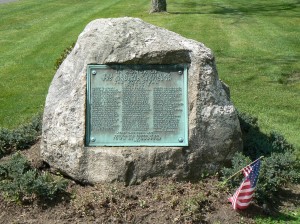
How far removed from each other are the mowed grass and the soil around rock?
109 inches

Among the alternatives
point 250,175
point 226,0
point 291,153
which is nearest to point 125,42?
point 250,175

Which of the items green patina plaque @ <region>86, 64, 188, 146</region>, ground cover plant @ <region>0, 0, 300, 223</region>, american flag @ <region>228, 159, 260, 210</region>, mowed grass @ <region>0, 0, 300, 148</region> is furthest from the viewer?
mowed grass @ <region>0, 0, 300, 148</region>

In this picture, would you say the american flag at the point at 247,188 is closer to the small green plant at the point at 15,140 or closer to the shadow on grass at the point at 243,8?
the small green plant at the point at 15,140

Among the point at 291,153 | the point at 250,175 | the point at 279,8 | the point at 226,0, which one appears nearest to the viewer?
the point at 250,175

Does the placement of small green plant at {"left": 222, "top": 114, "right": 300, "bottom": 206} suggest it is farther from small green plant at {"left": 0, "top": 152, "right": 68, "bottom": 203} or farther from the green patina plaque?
small green plant at {"left": 0, "top": 152, "right": 68, "bottom": 203}

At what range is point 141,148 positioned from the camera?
6105mm

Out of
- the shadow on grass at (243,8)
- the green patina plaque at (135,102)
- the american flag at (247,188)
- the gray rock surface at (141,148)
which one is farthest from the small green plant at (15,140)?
the shadow on grass at (243,8)

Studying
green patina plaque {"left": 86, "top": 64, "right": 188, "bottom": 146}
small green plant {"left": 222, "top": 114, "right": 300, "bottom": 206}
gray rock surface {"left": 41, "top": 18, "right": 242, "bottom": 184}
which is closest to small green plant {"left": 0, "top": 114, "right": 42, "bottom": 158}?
gray rock surface {"left": 41, "top": 18, "right": 242, "bottom": 184}

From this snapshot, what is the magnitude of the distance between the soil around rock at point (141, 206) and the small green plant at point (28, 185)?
85 mm

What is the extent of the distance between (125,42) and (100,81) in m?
0.56

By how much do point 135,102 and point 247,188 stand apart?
1.69m

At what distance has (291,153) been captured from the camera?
6.96 metres

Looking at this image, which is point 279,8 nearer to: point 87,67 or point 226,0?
point 226,0

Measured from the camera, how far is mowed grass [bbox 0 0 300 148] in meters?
10.4
